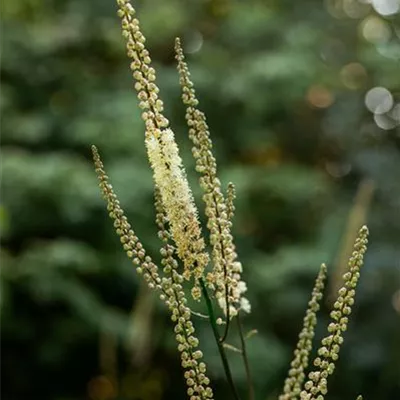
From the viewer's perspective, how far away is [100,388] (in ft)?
20.0

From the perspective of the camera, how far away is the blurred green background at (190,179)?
17.3 ft

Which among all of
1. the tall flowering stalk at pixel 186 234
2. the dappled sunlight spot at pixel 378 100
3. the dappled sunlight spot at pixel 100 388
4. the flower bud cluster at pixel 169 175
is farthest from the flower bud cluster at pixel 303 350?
the dappled sunlight spot at pixel 378 100

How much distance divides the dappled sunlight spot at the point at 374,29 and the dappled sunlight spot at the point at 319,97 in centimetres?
58

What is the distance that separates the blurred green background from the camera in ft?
17.3

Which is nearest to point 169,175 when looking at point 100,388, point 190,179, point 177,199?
point 177,199

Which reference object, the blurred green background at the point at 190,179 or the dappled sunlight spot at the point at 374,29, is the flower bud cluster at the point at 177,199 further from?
the dappled sunlight spot at the point at 374,29

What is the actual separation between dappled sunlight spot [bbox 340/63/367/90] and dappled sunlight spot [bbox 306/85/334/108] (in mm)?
186

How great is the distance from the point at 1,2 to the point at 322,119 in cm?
293

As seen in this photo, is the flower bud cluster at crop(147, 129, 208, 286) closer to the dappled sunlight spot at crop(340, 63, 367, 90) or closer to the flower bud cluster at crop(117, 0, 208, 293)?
the flower bud cluster at crop(117, 0, 208, 293)

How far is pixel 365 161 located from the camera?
21.4ft

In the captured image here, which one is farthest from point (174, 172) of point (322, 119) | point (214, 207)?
point (322, 119)

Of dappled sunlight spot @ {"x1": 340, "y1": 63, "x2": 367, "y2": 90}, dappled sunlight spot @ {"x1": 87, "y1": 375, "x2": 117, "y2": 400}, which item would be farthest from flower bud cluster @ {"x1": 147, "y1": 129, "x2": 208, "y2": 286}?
dappled sunlight spot @ {"x1": 340, "y1": 63, "x2": 367, "y2": 90}

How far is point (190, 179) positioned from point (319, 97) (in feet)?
8.04

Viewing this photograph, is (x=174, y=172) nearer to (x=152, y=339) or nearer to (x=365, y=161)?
(x=152, y=339)
